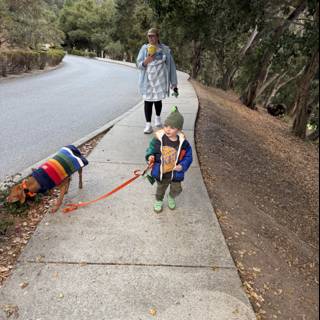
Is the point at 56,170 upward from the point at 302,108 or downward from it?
upward

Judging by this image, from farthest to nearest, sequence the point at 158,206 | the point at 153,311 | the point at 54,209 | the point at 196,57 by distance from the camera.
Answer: the point at 196,57 < the point at 158,206 < the point at 54,209 < the point at 153,311

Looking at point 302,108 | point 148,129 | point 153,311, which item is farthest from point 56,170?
point 302,108

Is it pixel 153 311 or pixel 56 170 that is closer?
pixel 153 311

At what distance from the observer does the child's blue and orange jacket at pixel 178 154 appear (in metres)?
3.56

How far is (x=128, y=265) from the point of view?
3043 mm

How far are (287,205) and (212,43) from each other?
16531 millimetres

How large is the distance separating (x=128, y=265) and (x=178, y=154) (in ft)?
4.01

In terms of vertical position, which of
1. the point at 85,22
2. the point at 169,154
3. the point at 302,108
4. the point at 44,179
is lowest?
the point at 85,22

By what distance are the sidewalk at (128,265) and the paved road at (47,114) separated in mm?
2013

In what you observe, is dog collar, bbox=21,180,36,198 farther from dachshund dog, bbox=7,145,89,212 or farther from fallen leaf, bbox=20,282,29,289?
fallen leaf, bbox=20,282,29,289

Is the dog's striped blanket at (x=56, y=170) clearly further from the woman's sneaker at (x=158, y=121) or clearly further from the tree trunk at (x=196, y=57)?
the tree trunk at (x=196, y=57)

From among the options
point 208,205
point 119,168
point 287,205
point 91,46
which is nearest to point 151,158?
point 208,205

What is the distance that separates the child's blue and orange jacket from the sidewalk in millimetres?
549

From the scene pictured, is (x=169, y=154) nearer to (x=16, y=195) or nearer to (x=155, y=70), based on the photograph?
(x=16, y=195)
